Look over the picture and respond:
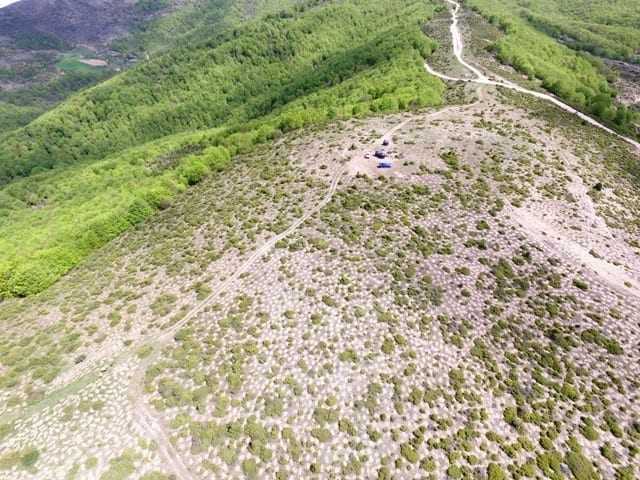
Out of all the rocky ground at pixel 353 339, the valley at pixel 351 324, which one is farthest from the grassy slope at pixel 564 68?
the rocky ground at pixel 353 339

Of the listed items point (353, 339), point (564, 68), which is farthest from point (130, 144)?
point (353, 339)

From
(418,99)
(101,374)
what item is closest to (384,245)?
(101,374)

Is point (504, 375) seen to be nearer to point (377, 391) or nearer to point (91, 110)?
point (377, 391)

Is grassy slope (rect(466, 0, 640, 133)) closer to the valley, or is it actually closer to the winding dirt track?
the winding dirt track

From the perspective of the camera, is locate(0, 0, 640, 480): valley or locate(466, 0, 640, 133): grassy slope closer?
locate(0, 0, 640, 480): valley

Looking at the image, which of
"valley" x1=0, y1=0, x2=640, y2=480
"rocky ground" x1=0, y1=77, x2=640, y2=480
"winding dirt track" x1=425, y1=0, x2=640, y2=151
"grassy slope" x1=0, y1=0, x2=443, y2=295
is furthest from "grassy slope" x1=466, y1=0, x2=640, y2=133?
"rocky ground" x1=0, y1=77, x2=640, y2=480

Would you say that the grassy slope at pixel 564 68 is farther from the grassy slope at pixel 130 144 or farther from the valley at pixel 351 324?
the grassy slope at pixel 130 144

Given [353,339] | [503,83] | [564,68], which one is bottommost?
[564,68]

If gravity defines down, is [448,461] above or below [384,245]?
below

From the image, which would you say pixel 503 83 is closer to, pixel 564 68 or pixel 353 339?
pixel 564 68

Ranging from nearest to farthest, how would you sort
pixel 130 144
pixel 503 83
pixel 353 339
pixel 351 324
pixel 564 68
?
pixel 353 339
pixel 351 324
pixel 503 83
pixel 564 68
pixel 130 144

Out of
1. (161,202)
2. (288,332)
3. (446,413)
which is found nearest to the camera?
(446,413)
